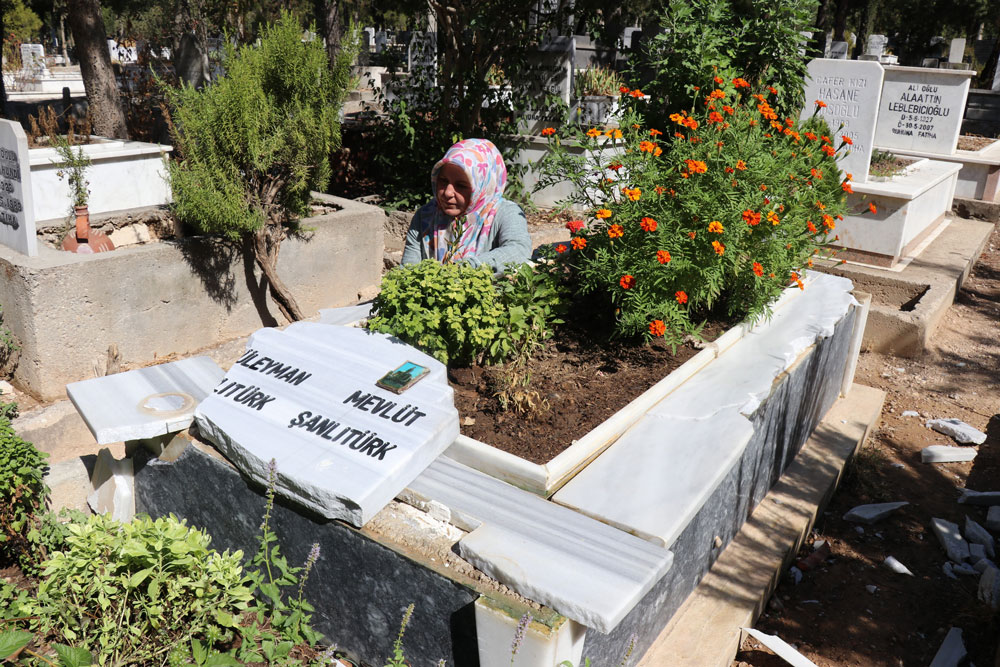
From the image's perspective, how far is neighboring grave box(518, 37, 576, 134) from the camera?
8906mm

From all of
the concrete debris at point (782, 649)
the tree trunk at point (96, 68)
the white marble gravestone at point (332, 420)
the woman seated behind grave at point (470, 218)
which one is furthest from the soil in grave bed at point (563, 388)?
the tree trunk at point (96, 68)

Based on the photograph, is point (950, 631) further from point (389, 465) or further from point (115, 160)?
point (115, 160)

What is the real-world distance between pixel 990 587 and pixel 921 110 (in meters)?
8.39

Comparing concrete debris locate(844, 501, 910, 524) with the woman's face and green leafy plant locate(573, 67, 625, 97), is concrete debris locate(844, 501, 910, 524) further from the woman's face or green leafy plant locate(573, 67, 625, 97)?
green leafy plant locate(573, 67, 625, 97)

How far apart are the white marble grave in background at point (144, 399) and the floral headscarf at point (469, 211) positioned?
119cm

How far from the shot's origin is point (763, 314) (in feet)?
13.1

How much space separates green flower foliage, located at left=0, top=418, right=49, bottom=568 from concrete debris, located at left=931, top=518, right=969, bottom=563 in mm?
3869

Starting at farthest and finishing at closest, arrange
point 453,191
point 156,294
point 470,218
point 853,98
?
point 853,98 < point 156,294 < point 470,218 < point 453,191

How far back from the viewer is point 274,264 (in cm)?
551

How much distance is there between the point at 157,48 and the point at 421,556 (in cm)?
1572

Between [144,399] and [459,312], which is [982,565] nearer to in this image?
[459,312]

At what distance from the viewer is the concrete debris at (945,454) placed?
449 cm

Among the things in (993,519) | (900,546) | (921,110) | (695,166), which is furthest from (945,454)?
(921,110)

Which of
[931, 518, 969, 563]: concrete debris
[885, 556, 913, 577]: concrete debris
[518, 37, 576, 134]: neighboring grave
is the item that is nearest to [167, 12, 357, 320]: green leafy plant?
[518, 37, 576, 134]: neighboring grave
